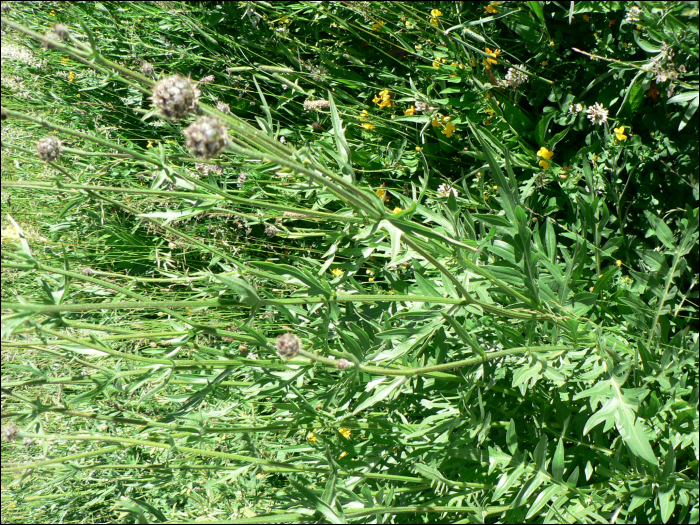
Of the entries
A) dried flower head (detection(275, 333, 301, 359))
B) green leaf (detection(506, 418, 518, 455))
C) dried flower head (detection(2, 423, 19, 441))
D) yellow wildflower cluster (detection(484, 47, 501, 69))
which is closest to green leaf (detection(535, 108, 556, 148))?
yellow wildflower cluster (detection(484, 47, 501, 69))

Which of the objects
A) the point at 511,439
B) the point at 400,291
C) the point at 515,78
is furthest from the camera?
the point at 515,78

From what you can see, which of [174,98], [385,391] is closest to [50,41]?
[174,98]

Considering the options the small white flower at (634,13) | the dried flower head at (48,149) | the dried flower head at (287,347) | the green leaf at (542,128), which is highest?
the small white flower at (634,13)

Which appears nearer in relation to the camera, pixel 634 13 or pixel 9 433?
pixel 9 433

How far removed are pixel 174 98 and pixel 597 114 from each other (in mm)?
2057

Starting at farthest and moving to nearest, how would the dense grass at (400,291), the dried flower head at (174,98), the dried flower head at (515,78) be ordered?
the dried flower head at (515,78), the dense grass at (400,291), the dried flower head at (174,98)

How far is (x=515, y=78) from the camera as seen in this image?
2.81 meters

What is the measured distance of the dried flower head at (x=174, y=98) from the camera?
1219mm

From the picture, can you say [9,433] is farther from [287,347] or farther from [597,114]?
[597,114]

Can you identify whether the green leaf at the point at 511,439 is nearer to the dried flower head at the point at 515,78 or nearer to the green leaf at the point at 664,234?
the green leaf at the point at 664,234

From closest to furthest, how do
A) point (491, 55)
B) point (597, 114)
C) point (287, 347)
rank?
point (287, 347) → point (597, 114) → point (491, 55)

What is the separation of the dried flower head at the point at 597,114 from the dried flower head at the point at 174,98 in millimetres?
1974

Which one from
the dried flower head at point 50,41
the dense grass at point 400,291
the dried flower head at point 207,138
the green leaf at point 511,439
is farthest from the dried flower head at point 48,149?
the green leaf at point 511,439

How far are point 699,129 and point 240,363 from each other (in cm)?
217
